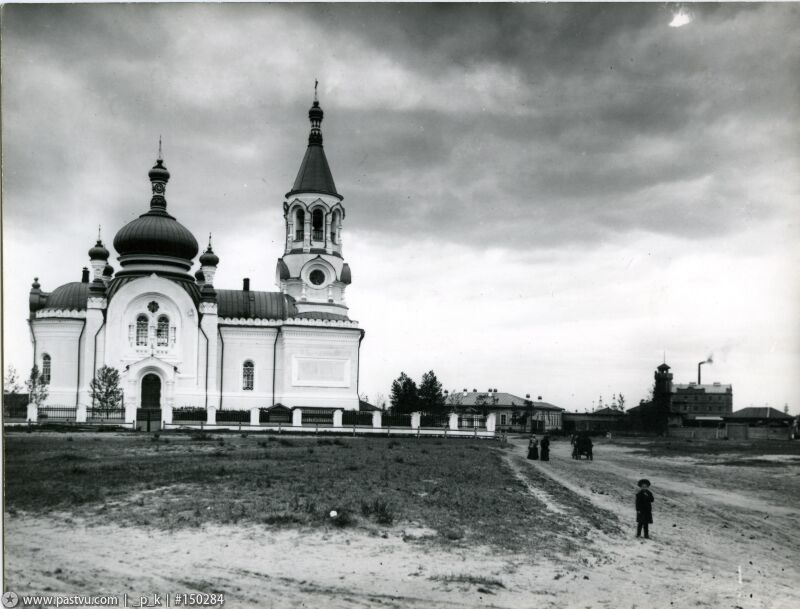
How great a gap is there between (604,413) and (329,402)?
125 feet

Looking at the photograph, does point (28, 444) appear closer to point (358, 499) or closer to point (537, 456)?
point (358, 499)

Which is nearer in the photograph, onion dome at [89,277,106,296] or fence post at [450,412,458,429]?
fence post at [450,412,458,429]

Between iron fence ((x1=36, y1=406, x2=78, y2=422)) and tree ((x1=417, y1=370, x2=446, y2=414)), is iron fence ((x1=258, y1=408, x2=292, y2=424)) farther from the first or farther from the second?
tree ((x1=417, y1=370, x2=446, y2=414))

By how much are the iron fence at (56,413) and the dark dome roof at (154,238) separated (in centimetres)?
840

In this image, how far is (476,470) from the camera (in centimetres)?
1777

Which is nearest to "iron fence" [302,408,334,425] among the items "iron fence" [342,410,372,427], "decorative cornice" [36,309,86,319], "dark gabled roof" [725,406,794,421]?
"iron fence" [342,410,372,427]

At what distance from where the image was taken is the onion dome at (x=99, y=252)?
35562mm

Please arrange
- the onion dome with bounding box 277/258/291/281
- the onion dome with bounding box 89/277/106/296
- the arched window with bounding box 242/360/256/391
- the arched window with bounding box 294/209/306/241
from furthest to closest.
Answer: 1. the arched window with bounding box 294/209/306/241
2. the onion dome with bounding box 277/258/291/281
3. the arched window with bounding box 242/360/256/391
4. the onion dome with bounding box 89/277/106/296

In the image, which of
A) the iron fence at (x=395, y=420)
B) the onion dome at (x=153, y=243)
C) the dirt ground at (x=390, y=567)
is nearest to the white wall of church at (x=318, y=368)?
the iron fence at (x=395, y=420)

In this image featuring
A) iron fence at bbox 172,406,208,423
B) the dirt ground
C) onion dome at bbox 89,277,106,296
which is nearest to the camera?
the dirt ground

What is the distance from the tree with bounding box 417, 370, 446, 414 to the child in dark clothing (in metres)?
32.0

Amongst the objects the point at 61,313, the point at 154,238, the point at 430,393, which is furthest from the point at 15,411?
the point at 430,393

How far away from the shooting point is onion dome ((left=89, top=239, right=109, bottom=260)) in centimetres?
3556

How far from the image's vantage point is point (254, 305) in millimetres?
38250
